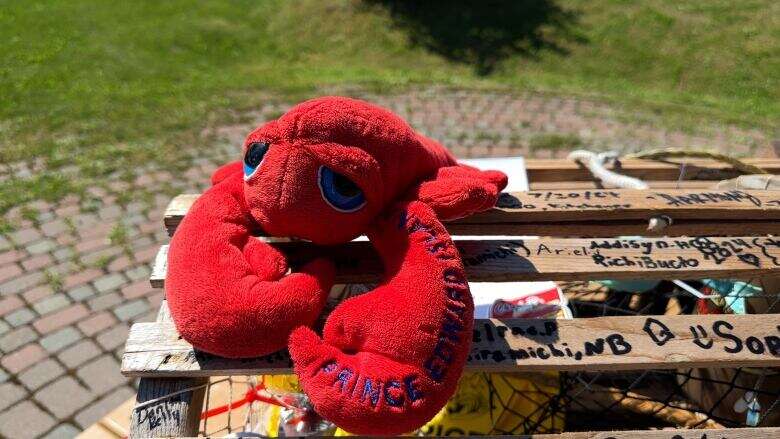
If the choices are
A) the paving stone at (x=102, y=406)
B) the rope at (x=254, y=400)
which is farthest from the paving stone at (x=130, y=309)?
the rope at (x=254, y=400)

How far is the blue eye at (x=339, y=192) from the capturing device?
1389mm

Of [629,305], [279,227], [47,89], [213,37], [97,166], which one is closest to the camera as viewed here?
[279,227]

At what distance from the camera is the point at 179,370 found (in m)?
1.48

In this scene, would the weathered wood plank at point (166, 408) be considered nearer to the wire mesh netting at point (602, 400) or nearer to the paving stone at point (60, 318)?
the wire mesh netting at point (602, 400)

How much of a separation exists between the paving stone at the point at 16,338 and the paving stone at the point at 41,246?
797mm

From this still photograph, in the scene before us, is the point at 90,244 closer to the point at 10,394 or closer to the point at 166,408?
the point at 10,394

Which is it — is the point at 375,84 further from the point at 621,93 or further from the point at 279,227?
the point at 279,227

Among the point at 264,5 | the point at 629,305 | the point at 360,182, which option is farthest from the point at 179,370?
the point at 264,5

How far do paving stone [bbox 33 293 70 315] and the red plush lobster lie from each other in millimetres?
2698

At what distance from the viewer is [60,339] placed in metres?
3.50

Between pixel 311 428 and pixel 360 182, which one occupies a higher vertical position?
pixel 360 182

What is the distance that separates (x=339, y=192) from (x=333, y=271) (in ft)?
0.79

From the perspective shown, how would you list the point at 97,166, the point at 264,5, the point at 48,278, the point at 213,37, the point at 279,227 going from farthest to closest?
the point at 264,5
the point at 213,37
the point at 97,166
the point at 48,278
the point at 279,227

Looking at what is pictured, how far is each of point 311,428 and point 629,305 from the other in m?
1.65
